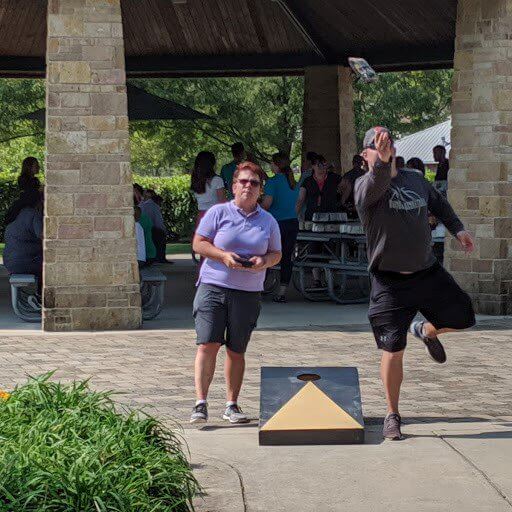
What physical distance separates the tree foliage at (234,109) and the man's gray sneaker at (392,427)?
2198 cm

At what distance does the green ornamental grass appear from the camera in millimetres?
5438

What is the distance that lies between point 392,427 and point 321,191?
32.0 ft

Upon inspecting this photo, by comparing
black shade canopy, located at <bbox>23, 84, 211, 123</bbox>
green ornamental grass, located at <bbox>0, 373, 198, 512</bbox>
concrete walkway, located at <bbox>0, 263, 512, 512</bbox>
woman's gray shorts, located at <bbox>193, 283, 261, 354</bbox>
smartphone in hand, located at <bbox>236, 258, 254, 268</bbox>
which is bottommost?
concrete walkway, located at <bbox>0, 263, 512, 512</bbox>

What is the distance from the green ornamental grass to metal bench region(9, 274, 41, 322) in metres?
6.59

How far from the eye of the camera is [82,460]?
5.80 meters

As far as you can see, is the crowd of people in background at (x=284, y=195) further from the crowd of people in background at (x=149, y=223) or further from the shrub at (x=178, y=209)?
the shrub at (x=178, y=209)

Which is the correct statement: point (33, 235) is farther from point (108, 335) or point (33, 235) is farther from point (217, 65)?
point (217, 65)

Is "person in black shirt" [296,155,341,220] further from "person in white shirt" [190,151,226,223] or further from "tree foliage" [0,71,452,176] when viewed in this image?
"tree foliage" [0,71,452,176]

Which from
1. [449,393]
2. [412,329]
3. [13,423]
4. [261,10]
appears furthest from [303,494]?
[261,10]

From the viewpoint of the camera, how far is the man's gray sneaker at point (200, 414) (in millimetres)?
8398

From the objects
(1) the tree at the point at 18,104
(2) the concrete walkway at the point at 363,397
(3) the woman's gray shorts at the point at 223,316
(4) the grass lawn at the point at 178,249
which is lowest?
(2) the concrete walkway at the point at 363,397

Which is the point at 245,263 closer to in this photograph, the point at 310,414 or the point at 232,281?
the point at 232,281

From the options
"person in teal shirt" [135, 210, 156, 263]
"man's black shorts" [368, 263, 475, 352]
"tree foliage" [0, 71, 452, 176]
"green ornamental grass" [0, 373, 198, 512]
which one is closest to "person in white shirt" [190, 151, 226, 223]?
"person in teal shirt" [135, 210, 156, 263]

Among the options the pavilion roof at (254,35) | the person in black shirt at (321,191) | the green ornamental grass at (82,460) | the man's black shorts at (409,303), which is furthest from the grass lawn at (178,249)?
the green ornamental grass at (82,460)
